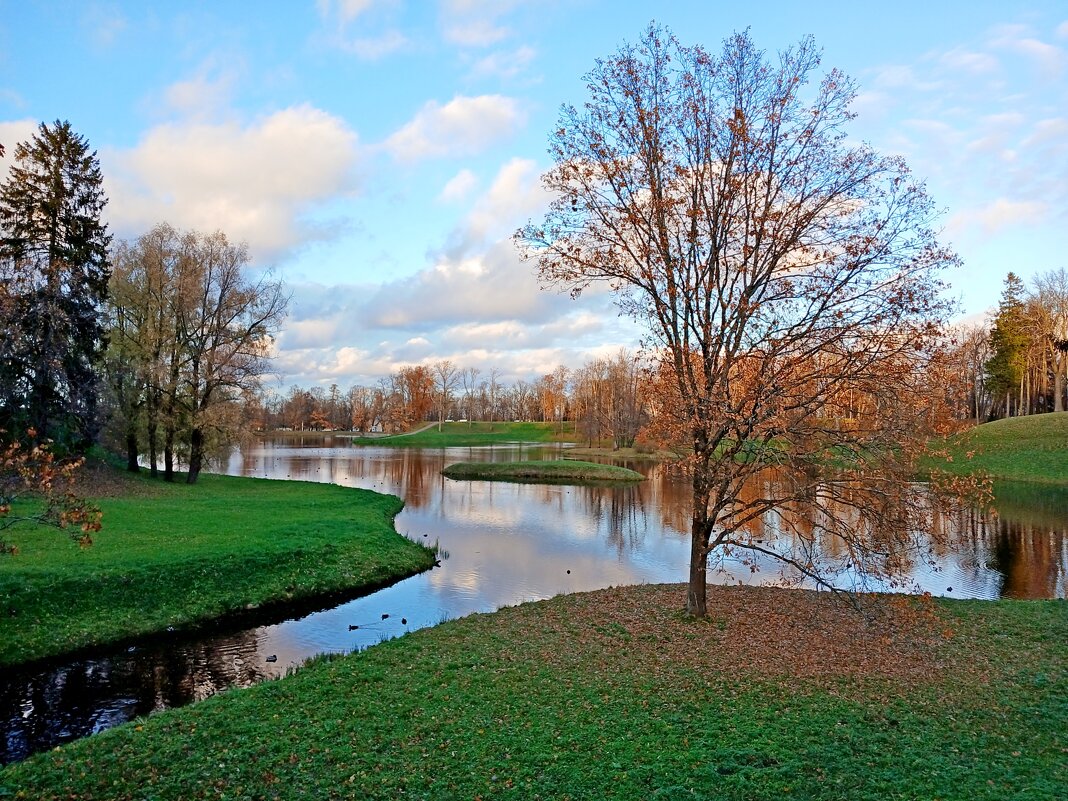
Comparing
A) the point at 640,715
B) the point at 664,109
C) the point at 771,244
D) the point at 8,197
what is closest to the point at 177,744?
the point at 640,715

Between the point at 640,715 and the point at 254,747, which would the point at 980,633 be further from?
the point at 254,747

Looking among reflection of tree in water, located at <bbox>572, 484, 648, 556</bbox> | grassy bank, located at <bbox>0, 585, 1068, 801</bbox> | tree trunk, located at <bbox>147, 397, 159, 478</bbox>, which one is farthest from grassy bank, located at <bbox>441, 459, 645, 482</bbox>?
grassy bank, located at <bbox>0, 585, 1068, 801</bbox>

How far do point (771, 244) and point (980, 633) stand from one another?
341 inches

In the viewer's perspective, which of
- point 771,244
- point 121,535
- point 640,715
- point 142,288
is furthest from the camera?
point 142,288

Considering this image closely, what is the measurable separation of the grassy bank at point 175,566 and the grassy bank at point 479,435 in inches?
2760

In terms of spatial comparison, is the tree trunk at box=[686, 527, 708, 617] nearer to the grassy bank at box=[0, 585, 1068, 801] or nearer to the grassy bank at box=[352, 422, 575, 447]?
the grassy bank at box=[0, 585, 1068, 801]

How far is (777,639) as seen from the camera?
11.6 meters

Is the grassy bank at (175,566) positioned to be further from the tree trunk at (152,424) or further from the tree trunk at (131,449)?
the tree trunk at (131,449)

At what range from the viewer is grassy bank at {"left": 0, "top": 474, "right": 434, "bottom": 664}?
1354 cm

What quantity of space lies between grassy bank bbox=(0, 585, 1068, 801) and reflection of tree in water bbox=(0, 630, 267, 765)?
2.00m

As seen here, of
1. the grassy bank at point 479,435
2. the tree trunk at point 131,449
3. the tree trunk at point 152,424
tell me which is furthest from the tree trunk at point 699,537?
the grassy bank at point 479,435

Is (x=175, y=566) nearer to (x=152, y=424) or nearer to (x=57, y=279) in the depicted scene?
(x=57, y=279)

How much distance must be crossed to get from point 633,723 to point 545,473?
4265 centimetres

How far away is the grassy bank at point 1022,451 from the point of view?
45.8 meters
